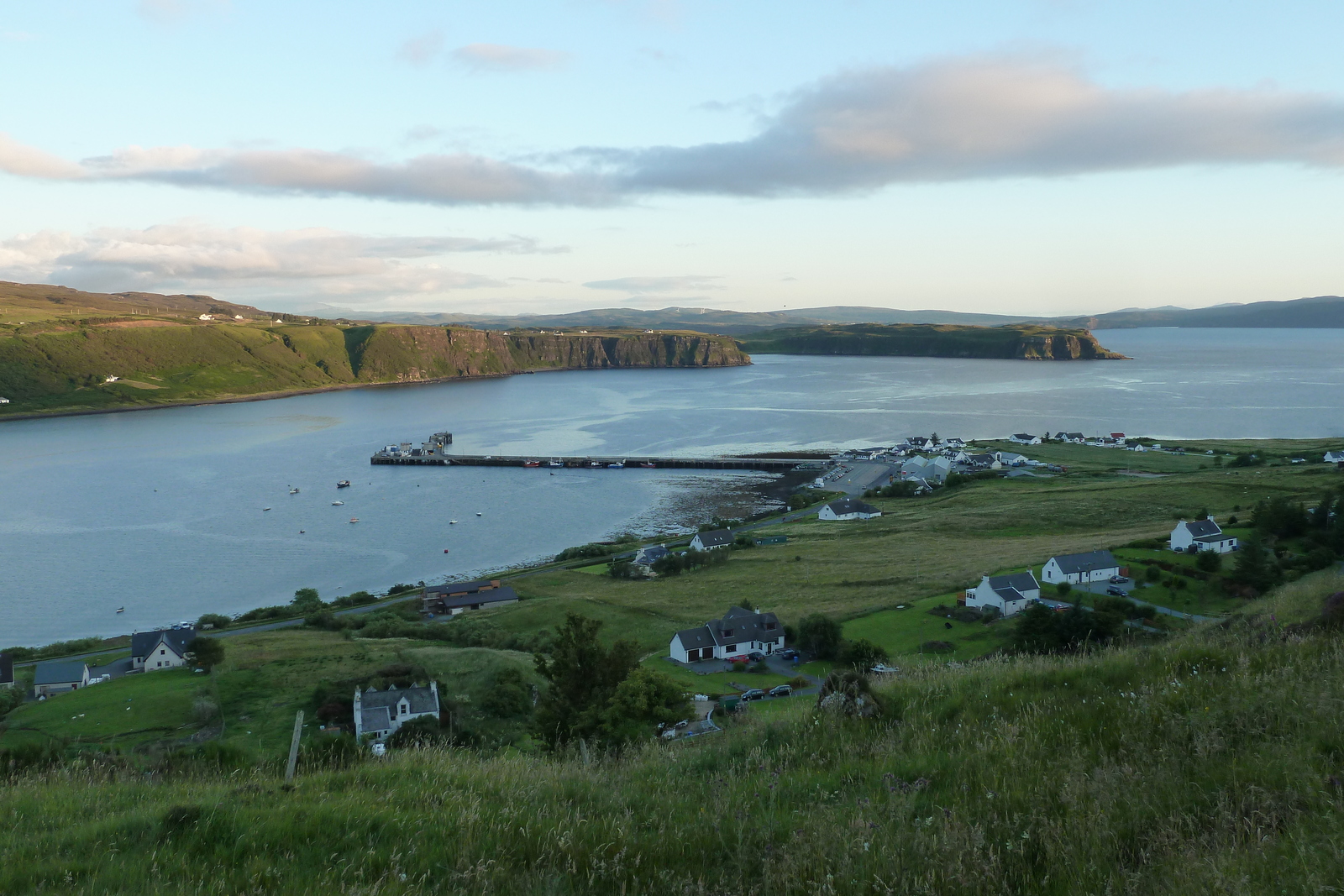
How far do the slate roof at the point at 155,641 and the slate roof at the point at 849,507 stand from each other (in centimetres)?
4767

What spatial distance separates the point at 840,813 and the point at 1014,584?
34.5 meters

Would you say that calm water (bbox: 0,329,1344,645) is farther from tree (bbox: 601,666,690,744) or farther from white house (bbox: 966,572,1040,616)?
tree (bbox: 601,666,690,744)

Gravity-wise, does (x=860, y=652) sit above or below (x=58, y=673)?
above

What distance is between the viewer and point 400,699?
2628 cm

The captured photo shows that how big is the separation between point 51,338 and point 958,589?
672 feet

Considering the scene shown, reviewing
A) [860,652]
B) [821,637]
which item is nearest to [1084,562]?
[821,637]

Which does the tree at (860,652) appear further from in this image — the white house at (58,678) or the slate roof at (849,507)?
the slate roof at (849,507)

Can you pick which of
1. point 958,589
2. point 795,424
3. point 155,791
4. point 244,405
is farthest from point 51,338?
point 155,791

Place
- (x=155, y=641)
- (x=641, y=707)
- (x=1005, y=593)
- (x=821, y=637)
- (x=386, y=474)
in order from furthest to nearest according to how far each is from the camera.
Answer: (x=386, y=474), (x=155, y=641), (x=1005, y=593), (x=821, y=637), (x=641, y=707)

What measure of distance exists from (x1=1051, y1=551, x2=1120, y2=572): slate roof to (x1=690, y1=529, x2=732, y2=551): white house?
2451 cm

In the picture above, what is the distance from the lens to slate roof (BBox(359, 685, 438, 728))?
25.9m

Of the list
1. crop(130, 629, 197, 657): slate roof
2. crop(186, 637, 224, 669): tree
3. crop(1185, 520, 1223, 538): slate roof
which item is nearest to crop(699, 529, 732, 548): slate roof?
crop(1185, 520, 1223, 538): slate roof

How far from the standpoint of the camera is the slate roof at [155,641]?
3719cm

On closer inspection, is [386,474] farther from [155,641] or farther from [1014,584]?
[1014,584]
